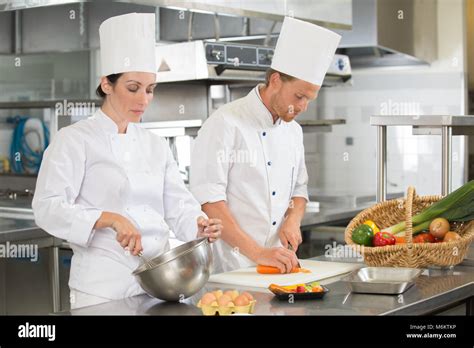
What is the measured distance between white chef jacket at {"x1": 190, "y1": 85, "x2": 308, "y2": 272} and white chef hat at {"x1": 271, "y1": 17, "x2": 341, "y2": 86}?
19 centimetres

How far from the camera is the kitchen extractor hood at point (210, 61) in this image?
4.56 metres

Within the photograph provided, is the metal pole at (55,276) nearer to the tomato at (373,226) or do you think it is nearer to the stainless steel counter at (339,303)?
the stainless steel counter at (339,303)

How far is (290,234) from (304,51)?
74cm

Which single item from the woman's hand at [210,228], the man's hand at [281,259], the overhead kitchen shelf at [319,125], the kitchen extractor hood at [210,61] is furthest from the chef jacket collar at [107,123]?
the overhead kitchen shelf at [319,125]

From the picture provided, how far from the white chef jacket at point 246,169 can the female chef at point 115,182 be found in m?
0.36

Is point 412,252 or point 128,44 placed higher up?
point 128,44

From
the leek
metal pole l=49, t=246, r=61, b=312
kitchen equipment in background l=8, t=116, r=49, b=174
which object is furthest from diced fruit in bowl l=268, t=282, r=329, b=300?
kitchen equipment in background l=8, t=116, r=49, b=174

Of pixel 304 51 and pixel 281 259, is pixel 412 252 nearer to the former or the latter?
pixel 281 259

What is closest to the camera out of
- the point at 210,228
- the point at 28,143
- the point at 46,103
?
the point at 210,228

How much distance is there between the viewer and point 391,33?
18.5ft

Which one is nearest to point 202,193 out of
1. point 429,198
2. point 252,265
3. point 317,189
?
point 252,265

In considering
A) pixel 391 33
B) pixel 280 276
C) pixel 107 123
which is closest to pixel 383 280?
pixel 280 276

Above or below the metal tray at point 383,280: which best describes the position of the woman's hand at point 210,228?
above
